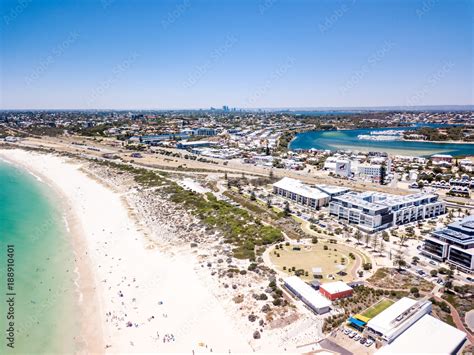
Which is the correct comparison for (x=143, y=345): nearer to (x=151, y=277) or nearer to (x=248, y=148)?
(x=151, y=277)

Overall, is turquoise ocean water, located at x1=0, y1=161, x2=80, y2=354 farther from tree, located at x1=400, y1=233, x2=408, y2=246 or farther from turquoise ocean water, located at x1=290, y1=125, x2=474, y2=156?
turquoise ocean water, located at x1=290, y1=125, x2=474, y2=156

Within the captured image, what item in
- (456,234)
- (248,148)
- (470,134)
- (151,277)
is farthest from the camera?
(470,134)

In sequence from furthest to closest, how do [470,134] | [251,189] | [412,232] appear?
[470,134], [251,189], [412,232]

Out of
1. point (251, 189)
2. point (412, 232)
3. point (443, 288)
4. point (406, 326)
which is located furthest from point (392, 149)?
point (406, 326)

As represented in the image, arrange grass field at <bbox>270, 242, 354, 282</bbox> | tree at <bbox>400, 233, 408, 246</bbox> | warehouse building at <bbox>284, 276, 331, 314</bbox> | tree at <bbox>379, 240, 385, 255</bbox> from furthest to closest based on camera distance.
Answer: tree at <bbox>400, 233, 408, 246</bbox>
tree at <bbox>379, 240, 385, 255</bbox>
grass field at <bbox>270, 242, 354, 282</bbox>
warehouse building at <bbox>284, 276, 331, 314</bbox>

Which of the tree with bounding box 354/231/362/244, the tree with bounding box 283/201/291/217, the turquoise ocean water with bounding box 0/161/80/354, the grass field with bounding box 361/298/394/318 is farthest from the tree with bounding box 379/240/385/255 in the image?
the turquoise ocean water with bounding box 0/161/80/354
